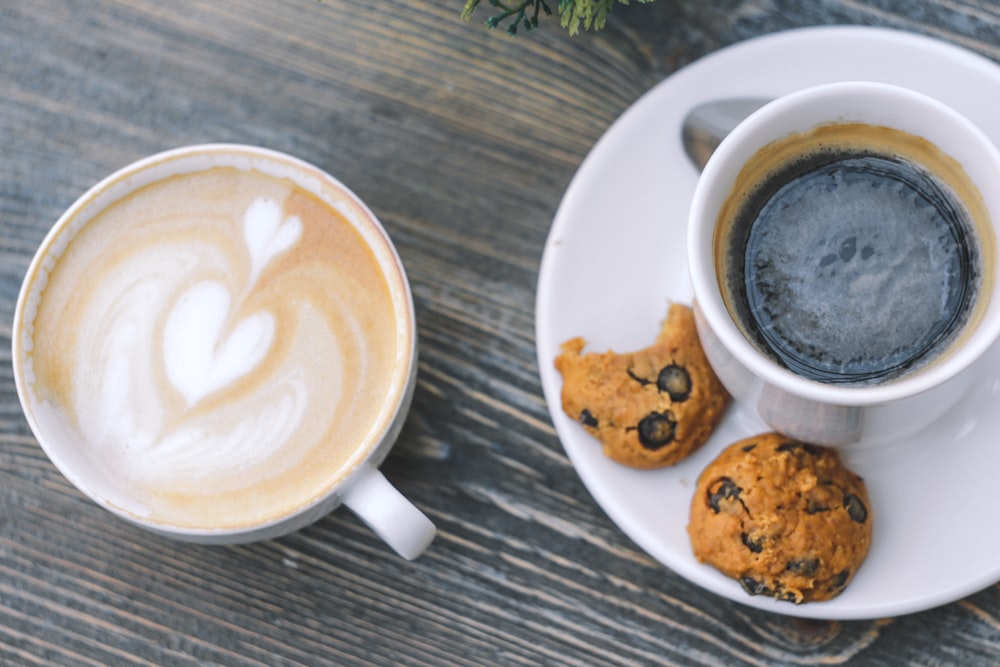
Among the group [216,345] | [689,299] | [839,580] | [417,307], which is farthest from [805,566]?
[216,345]

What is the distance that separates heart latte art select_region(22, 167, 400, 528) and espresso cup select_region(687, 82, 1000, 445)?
41 cm

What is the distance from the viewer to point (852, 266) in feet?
3.30

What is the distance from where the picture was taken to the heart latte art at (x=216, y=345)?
1.17 meters

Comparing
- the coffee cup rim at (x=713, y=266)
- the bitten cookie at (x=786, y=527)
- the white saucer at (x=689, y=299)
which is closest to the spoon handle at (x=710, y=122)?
the white saucer at (x=689, y=299)

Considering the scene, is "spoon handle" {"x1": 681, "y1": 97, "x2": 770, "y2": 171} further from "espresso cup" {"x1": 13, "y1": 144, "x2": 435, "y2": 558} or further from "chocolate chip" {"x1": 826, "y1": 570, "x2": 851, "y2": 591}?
"chocolate chip" {"x1": 826, "y1": 570, "x2": 851, "y2": 591}

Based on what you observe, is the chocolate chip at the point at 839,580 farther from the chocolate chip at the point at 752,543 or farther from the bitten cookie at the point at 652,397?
the bitten cookie at the point at 652,397

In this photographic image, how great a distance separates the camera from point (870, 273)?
1.00m

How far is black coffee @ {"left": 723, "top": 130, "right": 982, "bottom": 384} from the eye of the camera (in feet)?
3.26

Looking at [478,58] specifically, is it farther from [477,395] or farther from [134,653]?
[134,653]

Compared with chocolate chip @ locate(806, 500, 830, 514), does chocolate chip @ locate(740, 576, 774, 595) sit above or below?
below

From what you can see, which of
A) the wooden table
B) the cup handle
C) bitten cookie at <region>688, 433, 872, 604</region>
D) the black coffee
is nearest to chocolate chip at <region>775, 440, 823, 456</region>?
bitten cookie at <region>688, 433, 872, 604</region>

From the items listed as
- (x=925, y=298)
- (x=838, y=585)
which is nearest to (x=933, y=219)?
(x=925, y=298)

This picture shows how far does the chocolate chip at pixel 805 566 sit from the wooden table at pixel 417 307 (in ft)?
0.71

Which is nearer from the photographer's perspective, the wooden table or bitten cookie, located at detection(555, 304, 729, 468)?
bitten cookie, located at detection(555, 304, 729, 468)
